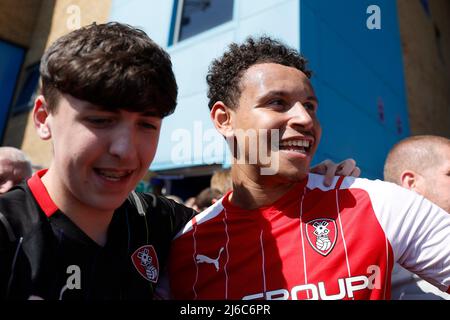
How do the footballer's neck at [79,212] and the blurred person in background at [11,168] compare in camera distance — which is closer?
the footballer's neck at [79,212]

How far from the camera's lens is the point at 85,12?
8641 mm

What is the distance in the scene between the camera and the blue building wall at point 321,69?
5.18m

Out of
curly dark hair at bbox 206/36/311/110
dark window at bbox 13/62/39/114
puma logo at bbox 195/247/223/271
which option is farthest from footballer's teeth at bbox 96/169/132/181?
dark window at bbox 13/62/39/114

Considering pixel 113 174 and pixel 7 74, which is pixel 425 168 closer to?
pixel 113 174

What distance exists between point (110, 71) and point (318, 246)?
104 centimetres

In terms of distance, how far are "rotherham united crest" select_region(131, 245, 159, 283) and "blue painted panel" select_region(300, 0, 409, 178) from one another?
144 inches

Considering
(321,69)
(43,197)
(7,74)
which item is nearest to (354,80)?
(321,69)

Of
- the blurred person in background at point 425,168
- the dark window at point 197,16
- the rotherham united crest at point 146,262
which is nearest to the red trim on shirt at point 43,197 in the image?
the rotherham united crest at point 146,262

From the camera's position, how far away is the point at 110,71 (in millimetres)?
1305

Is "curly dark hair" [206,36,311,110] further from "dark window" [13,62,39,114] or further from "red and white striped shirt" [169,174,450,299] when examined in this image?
"dark window" [13,62,39,114]

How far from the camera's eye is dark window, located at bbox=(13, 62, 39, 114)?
10.1 metres

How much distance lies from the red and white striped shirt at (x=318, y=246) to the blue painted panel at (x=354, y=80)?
11.0ft

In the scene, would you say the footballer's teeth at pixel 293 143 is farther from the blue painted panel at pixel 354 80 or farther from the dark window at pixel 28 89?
the dark window at pixel 28 89
